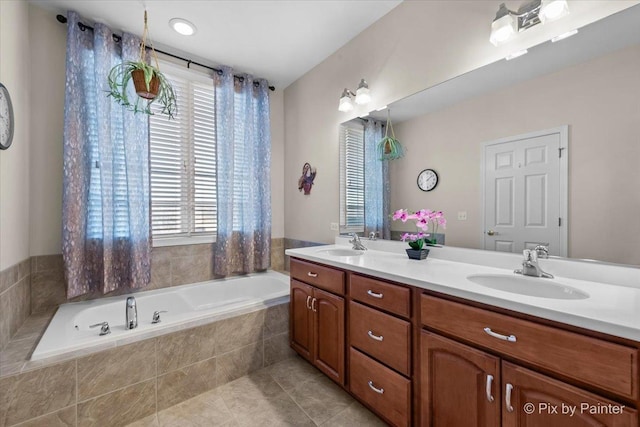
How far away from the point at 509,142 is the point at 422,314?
1.00 meters

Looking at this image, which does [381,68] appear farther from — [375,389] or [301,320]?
[375,389]

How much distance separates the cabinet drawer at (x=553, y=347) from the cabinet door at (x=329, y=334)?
704 millimetres

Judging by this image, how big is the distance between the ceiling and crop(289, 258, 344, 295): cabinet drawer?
189cm

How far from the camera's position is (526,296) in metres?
0.93

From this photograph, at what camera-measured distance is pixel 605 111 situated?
109 centimetres

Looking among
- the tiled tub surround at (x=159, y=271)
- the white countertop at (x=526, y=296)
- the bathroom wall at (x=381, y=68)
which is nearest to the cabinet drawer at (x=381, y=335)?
the white countertop at (x=526, y=296)

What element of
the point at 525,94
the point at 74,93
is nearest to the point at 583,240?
the point at 525,94

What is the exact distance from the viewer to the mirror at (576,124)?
1.05m

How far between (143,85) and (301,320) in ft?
6.32

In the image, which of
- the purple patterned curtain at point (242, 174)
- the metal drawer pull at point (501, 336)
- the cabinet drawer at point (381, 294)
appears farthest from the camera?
the purple patterned curtain at point (242, 174)

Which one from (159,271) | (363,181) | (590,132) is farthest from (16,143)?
(590,132)

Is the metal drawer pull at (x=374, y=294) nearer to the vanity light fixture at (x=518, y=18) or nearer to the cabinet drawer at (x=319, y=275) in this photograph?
the cabinet drawer at (x=319, y=275)

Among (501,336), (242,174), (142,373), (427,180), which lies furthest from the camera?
(242,174)

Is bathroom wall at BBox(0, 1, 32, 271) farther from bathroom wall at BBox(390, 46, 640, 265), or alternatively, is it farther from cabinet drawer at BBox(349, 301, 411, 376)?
bathroom wall at BBox(390, 46, 640, 265)
